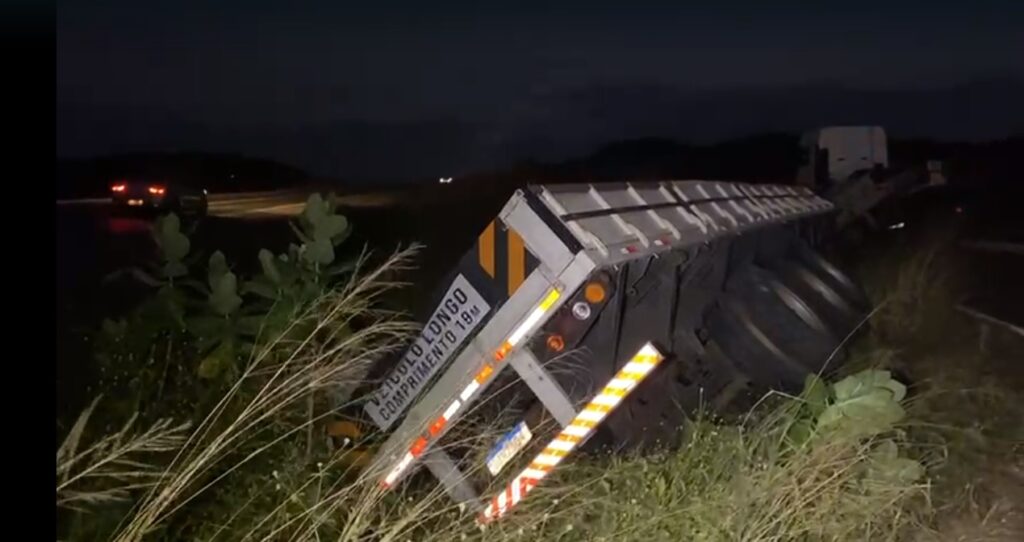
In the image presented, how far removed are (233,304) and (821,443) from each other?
2.80 meters

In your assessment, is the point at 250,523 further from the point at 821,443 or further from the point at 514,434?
the point at 821,443

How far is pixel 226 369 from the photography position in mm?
4875

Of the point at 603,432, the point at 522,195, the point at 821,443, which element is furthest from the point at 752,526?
the point at 522,195

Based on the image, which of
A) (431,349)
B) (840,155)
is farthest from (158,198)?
(840,155)

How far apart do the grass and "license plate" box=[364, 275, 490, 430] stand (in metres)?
0.14

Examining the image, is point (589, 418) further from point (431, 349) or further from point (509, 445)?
point (431, 349)

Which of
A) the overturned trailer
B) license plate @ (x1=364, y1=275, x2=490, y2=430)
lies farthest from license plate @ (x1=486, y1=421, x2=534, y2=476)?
license plate @ (x1=364, y1=275, x2=490, y2=430)

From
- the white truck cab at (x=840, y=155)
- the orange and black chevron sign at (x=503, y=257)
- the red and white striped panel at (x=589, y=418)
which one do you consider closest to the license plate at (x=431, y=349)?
the orange and black chevron sign at (x=503, y=257)

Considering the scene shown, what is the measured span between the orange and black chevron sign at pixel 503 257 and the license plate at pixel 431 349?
137mm

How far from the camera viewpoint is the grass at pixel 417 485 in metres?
3.44

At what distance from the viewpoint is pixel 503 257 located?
473 centimetres

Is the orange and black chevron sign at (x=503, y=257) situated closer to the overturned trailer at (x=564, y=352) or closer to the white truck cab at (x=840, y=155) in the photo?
the overturned trailer at (x=564, y=352)

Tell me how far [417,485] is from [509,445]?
0.44 meters

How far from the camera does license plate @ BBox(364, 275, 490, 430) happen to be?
4852 mm
